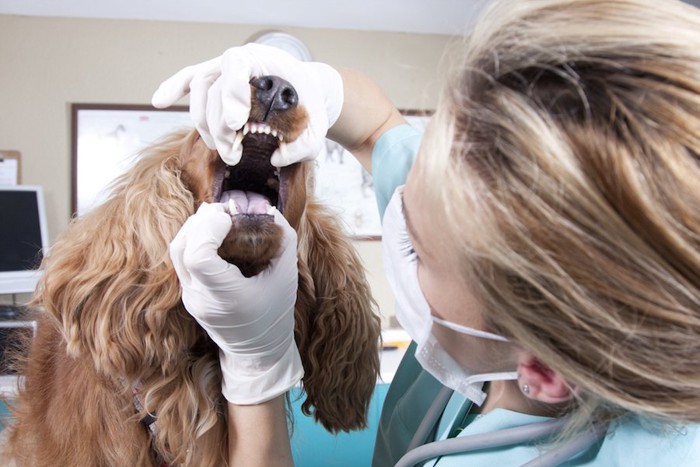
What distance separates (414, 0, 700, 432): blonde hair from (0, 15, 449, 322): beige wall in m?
2.77

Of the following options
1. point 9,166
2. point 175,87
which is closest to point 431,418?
point 175,87

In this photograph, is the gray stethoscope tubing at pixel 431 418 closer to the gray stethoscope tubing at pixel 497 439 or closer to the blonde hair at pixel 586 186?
the gray stethoscope tubing at pixel 497 439

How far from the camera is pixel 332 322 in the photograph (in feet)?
3.76

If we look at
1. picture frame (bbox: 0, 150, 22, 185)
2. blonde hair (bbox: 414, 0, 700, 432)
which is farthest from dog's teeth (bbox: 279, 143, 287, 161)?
picture frame (bbox: 0, 150, 22, 185)

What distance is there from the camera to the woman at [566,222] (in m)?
0.52

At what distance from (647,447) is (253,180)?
68cm

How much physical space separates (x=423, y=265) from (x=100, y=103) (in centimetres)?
315

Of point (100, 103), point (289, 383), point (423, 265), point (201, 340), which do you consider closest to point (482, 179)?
point (423, 265)

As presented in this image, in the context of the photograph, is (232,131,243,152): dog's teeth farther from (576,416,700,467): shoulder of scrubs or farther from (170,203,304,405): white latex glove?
(576,416,700,467): shoulder of scrubs

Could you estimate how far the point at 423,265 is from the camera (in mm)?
771

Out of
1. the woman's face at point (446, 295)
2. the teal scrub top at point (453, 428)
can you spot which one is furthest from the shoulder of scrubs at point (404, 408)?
the woman's face at point (446, 295)

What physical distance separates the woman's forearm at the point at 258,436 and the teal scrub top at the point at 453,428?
264mm

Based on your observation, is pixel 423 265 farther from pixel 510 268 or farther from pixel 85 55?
pixel 85 55

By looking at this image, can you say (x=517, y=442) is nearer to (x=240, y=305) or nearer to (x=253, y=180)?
(x=240, y=305)
